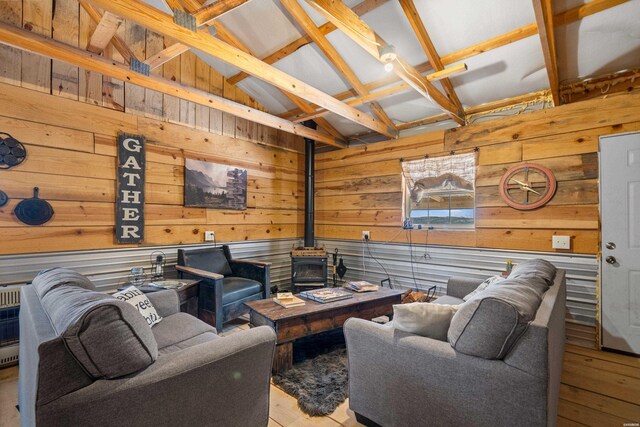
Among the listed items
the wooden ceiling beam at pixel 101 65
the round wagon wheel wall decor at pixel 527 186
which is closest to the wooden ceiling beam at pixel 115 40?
the wooden ceiling beam at pixel 101 65

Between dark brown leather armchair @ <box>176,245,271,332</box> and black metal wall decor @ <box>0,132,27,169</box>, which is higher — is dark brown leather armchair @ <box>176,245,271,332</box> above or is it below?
below

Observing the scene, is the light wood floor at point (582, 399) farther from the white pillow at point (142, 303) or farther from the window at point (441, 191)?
the window at point (441, 191)

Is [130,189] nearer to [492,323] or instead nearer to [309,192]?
[309,192]

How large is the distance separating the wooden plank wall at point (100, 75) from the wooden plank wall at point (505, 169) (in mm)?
1972

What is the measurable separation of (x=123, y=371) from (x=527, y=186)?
12.3ft

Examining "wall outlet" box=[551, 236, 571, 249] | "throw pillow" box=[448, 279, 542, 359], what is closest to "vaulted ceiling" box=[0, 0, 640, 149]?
"wall outlet" box=[551, 236, 571, 249]

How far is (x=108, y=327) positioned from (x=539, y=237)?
373 centimetres

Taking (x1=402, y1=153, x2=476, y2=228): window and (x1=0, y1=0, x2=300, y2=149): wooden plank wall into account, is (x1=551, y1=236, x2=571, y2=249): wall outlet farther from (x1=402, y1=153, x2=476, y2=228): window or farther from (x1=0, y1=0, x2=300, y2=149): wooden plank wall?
→ (x1=0, y1=0, x2=300, y2=149): wooden plank wall

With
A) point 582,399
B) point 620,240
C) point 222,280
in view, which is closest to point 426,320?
point 582,399

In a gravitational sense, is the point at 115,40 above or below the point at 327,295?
above

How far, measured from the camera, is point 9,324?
2.53 meters

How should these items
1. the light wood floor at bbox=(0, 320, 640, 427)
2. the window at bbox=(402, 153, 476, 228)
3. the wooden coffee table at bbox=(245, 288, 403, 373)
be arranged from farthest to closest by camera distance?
the window at bbox=(402, 153, 476, 228) → the wooden coffee table at bbox=(245, 288, 403, 373) → the light wood floor at bbox=(0, 320, 640, 427)

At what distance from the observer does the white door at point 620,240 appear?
273 cm

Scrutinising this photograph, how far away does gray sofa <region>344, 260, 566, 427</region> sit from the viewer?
48.6 inches
